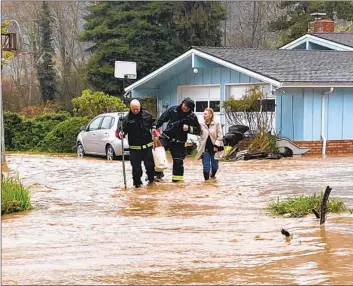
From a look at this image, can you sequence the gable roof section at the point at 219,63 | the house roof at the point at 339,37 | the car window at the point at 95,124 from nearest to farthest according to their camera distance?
the gable roof section at the point at 219,63 < the car window at the point at 95,124 < the house roof at the point at 339,37

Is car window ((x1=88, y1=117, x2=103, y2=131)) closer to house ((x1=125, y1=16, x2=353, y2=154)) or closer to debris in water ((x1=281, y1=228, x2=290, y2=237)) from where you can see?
house ((x1=125, y1=16, x2=353, y2=154))

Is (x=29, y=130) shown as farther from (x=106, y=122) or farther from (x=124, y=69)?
(x=124, y=69)

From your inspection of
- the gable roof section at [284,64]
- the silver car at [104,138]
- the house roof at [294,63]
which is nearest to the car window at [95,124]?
the silver car at [104,138]

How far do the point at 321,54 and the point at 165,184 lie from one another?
15.2 meters

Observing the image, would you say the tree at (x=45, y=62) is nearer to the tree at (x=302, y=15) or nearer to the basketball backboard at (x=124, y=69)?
the tree at (x=302, y=15)

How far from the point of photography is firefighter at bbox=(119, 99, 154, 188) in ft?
44.2

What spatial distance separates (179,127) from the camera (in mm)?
13953

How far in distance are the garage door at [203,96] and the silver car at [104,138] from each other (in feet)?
14.7

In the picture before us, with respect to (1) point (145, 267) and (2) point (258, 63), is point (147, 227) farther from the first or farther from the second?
(2) point (258, 63)

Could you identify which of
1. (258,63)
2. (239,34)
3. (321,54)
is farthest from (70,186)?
(239,34)

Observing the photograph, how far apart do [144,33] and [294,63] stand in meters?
15.8

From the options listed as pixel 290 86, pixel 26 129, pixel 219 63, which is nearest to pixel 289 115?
pixel 290 86

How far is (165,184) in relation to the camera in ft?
46.1

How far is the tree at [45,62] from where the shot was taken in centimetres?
4241
